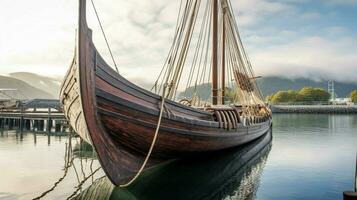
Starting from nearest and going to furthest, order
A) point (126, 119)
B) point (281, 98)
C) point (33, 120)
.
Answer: point (126, 119)
point (33, 120)
point (281, 98)

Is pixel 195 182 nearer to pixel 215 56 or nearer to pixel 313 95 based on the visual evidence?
pixel 215 56

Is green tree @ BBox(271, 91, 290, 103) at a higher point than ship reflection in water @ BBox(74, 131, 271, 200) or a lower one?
higher

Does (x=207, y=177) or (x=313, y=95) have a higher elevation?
(x=313, y=95)

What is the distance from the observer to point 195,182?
1298 centimetres

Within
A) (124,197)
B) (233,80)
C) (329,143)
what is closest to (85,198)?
(124,197)

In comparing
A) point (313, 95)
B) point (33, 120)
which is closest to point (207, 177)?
point (33, 120)

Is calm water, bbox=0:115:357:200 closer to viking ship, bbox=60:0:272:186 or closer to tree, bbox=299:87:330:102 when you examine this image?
viking ship, bbox=60:0:272:186

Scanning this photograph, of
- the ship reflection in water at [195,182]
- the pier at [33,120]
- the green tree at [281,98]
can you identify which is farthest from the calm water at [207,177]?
the green tree at [281,98]

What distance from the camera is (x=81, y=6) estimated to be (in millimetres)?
8312

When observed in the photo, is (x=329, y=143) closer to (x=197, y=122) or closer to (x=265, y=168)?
(x=265, y=168)

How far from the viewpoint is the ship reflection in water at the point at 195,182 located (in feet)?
37.3

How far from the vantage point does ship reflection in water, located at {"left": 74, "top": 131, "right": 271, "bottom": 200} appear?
37.3 ft

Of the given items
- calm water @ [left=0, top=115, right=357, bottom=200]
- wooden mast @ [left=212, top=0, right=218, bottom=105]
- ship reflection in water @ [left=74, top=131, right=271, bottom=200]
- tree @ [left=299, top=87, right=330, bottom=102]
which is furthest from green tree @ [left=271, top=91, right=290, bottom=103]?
ship reflection in water @ [left=74, top=131, right=271, bottom=200]

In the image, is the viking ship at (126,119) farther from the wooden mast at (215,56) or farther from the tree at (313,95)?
the tree at (313,95)
